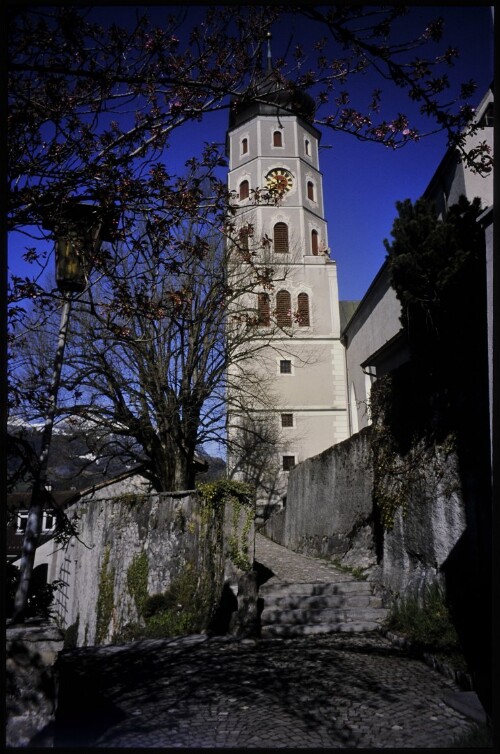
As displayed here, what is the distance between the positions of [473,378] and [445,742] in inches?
131

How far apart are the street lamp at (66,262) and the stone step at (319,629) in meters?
3.74

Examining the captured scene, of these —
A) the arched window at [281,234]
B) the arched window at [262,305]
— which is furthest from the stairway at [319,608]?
the arched window at [281,234]

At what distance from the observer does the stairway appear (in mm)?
6856

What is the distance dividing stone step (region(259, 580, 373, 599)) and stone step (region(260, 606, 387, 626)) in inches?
24.9

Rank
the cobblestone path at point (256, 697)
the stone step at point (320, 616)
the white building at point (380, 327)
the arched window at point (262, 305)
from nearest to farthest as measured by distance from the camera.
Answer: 1. the cobblestone path at point (256, 697)
2. the arched window at point (262, 305)
3. the stone step at point (320, 616)
4. the white building at point (380, 327)

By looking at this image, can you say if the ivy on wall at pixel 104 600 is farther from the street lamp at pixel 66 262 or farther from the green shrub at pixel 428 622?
the street lamp at pixel 66 262

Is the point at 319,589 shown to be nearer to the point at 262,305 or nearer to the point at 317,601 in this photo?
the point at 317,601

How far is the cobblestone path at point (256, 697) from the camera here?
11.4 feet

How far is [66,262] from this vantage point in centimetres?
417

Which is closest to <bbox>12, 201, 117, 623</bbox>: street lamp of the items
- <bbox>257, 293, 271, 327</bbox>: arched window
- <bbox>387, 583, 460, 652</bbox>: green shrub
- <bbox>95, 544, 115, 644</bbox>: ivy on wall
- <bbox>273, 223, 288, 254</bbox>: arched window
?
<bbox>257, 293, 271, 327</bbox>: arched window

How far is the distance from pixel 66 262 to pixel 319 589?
587cm

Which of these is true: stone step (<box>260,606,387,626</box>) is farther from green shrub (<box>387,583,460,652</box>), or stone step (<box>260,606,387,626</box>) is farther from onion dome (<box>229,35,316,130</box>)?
onion dome (<box>229,35,316,130</box>)

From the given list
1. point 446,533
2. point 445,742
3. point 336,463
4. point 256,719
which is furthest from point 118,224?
point 336,463

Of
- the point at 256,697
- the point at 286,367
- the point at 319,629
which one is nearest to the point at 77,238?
the point at 256,697
